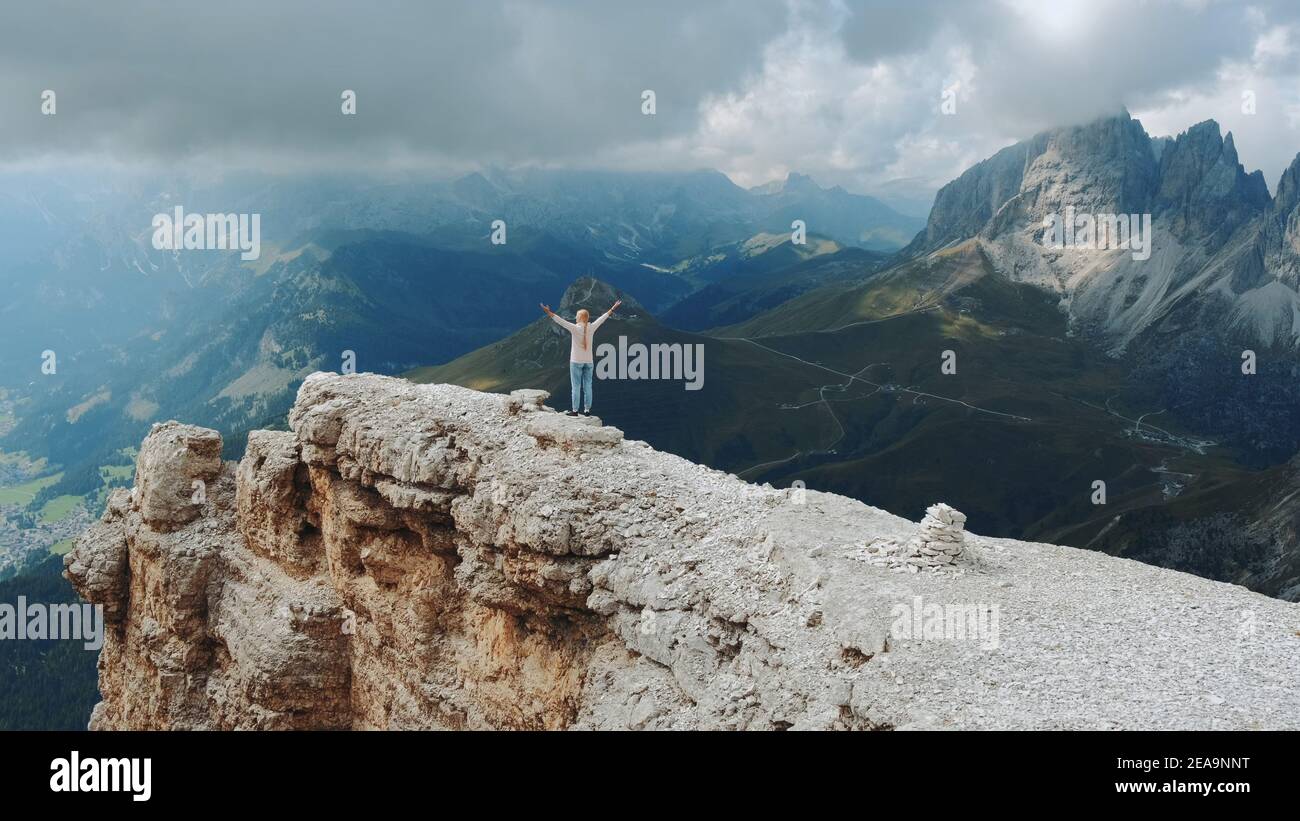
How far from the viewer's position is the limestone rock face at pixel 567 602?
19.4m

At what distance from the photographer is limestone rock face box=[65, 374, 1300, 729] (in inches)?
762

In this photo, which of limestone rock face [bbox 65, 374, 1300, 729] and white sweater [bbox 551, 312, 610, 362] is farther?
white sweater [bbox 551, 312, 610, 362]

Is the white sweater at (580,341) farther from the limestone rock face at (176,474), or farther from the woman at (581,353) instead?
the limestone rock face at (176,474)

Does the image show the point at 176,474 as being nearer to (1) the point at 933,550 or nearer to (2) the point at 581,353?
(2) the point at 581,353

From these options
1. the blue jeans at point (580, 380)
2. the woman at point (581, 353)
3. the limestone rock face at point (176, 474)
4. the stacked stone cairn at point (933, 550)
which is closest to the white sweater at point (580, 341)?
the woman at point (581, 353)

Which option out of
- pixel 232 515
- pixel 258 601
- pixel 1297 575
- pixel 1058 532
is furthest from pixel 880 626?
pixel 1058 532

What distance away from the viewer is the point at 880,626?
21.1 m

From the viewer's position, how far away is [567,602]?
27.9 meters

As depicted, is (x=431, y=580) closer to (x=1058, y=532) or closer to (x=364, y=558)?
(x=364, y=558)

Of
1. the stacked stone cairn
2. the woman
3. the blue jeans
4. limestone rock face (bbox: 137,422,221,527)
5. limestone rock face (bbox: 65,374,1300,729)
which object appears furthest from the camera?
limestone rock face (bbox: 137,422,221,527)

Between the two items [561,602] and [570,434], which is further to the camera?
[570,434]

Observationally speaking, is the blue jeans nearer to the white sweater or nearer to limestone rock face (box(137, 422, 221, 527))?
the white sweater

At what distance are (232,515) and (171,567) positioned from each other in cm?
364

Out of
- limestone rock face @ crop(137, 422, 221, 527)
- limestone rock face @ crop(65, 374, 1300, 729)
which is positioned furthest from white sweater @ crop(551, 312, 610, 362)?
limestone rock face @ crop(137, 422, 221, 527)
